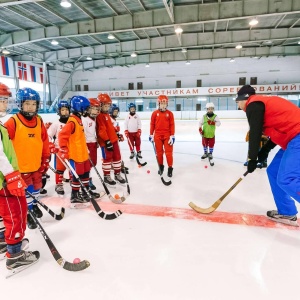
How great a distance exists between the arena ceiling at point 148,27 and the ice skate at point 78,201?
246 inches

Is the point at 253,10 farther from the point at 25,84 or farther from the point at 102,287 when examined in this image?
the point at 25,84

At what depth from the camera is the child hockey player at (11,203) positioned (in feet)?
4.75

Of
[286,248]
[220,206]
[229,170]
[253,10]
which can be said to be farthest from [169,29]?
[286,248]

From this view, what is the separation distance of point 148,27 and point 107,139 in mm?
7054

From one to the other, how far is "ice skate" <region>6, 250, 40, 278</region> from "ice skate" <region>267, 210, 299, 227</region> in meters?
2.02

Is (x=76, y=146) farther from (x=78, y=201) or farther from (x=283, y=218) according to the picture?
(x=283, y=218)

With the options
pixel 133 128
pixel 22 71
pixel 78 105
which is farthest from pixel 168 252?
pixel 22 71

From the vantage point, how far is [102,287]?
4.56 feet

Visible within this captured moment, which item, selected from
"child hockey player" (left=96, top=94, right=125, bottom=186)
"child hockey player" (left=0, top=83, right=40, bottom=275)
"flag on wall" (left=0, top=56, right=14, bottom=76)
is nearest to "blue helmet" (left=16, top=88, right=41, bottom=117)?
"child hockey player" (left=0, top=83, right=40, bottom=275)

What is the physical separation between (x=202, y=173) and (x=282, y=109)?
2307 millimetres

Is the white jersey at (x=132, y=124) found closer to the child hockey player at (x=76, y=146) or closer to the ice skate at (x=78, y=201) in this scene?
the child hockey player at (x=76, y=146)

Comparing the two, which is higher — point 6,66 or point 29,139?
point 6,66

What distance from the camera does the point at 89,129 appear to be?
321 centimetres

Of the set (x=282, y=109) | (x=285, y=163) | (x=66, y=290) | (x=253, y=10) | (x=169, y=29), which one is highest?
(x=169, y=29)
